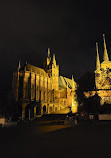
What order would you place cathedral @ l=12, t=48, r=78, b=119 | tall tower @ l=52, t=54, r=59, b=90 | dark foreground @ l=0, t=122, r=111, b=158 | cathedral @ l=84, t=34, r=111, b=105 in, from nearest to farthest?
dark foreground @ l=0, t=122, r=111, b=158 < cathedral @ l=84, t=34, r=111, b=105 < cathedral @ l=12, t=48, r=78, b=119 < tall tower @ l=52, t=54, r=59, b=90

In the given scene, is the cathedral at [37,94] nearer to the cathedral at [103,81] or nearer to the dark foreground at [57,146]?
the cathedral at [103,81]

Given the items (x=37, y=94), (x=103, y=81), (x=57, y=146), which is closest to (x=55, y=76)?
(x=37, y=94)

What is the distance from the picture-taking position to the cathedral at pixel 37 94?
55875mm

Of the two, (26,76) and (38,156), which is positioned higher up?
(26,76)

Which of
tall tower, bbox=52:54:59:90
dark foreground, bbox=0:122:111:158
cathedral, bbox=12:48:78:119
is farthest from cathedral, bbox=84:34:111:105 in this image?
dark foreground, bbox=0:122:111:158

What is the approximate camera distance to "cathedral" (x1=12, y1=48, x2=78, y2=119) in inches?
2200

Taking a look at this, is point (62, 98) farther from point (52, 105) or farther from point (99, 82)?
point (99, 82)

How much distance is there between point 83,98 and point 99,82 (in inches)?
351

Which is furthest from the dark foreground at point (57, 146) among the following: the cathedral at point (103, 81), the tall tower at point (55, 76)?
the tall tower at point (55, 76)

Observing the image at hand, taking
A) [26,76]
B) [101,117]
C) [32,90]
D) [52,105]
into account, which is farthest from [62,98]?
[101,117]

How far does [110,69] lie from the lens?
51281mm

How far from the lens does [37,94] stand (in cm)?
6153

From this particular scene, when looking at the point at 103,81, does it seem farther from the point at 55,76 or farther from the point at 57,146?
the point at 57,146

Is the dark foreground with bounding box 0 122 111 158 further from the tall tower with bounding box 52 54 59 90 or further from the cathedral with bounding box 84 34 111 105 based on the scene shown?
the tall tower with bounding box 52 54 59 90
